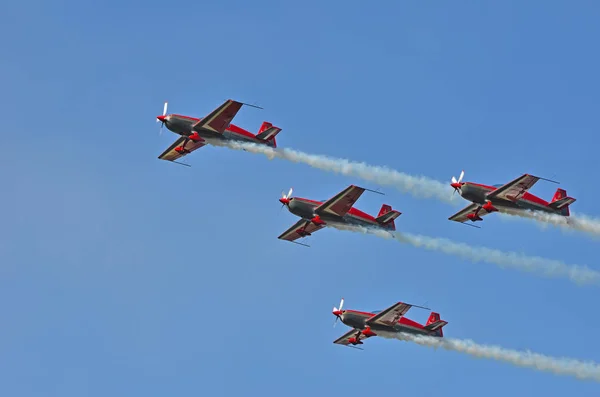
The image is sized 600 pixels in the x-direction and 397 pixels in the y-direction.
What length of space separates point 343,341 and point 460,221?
11.1m

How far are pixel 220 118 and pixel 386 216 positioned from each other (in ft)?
40.0

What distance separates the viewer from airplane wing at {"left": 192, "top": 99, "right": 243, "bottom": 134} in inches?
2576

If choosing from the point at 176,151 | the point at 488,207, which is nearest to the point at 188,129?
the point at 176,151

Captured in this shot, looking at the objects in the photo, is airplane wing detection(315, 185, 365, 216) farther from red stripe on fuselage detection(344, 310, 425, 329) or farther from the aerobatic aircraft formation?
red stripe on fuselage detection(344, 310, 425, 329)

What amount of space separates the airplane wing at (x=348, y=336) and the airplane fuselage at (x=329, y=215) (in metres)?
7.04

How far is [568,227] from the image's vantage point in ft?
224

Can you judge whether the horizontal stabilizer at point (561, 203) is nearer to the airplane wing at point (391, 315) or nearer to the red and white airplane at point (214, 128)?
the airplane wing at point (391, 315)

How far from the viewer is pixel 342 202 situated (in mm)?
65562

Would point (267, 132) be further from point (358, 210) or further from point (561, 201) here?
point (561, 201)

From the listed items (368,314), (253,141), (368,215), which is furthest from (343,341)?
(253,141)

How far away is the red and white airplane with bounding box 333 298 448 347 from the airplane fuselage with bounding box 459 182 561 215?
7.98m

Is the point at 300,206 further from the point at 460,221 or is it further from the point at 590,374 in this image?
the point at 590,374

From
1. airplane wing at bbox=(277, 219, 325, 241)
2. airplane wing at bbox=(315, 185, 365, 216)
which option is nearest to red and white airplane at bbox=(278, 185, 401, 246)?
airplane wing at bbox=(315, 185, 365, 216)

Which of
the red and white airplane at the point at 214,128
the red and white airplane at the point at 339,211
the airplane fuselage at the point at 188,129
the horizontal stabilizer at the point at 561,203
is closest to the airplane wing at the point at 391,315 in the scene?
the red and white airplane at the point at 339,211
